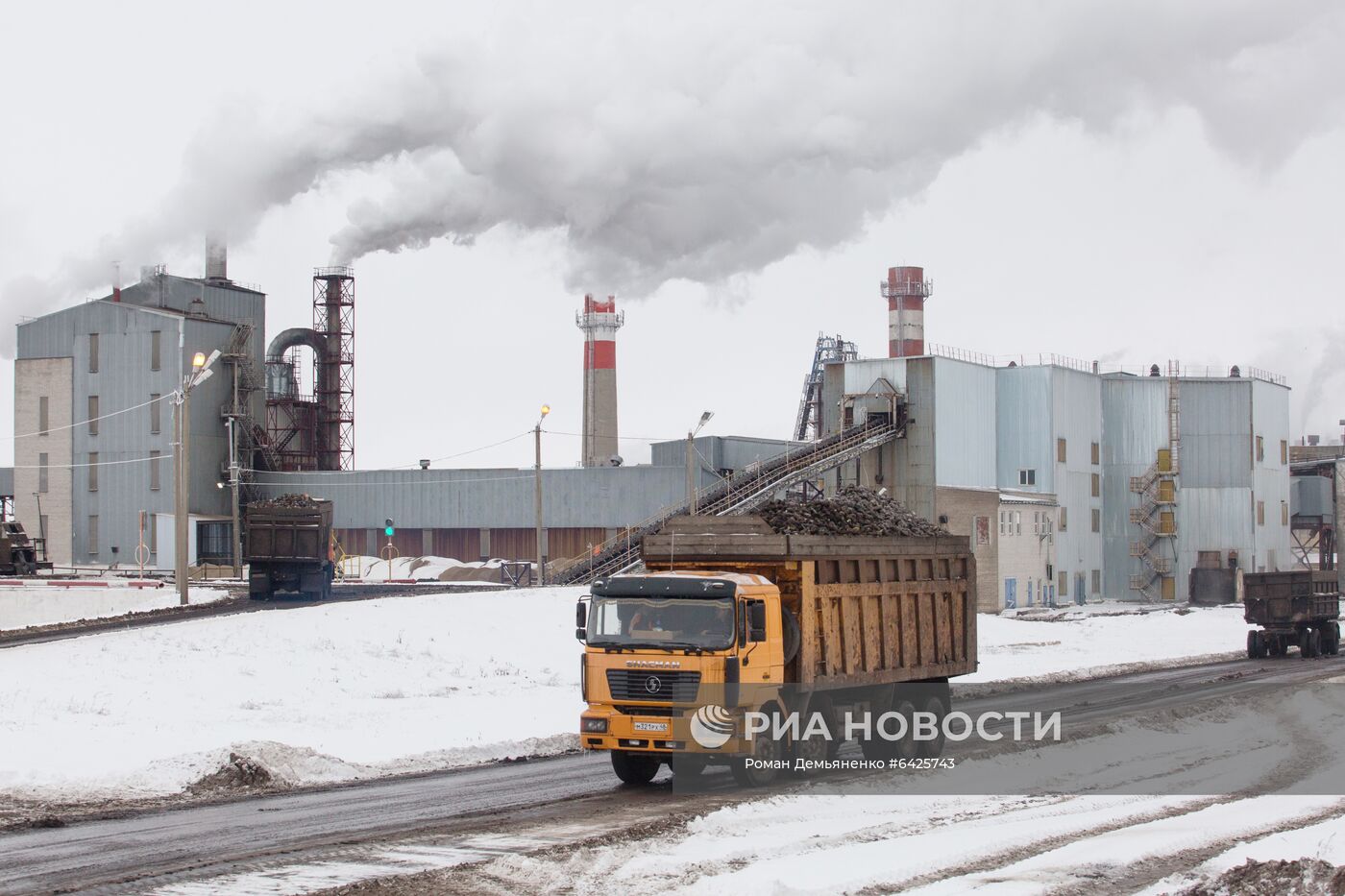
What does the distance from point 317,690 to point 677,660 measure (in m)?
16.3

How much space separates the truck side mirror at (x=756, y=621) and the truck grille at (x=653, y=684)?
2.79 feet

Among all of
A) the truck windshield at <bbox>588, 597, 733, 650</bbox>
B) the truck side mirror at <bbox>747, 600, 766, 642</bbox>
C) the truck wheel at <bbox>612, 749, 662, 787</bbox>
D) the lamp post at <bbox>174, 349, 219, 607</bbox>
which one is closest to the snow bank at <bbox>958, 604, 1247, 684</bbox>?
the truck wheel at <bbox>612, 749, 662, 787</bbox>

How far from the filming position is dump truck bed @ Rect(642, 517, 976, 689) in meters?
19.8

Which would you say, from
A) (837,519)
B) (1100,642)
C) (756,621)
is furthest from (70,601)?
(756,621)

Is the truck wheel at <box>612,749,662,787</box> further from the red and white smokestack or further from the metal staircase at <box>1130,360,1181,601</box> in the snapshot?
the red and white smokestack

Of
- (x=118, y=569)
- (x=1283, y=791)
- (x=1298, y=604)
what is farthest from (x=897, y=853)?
(x=118, y=569)

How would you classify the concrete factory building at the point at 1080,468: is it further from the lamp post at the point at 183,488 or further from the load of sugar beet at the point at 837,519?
the load of sugar beet at the point at 837,519

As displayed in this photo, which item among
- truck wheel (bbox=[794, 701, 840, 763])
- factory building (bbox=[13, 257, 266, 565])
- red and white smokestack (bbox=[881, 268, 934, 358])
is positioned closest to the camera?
truck wheel (bbox=[794, 701, 840, 763])

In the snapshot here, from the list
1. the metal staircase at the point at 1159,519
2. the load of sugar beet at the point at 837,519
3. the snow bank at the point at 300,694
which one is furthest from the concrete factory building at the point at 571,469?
the load of sugar beet at the point at 837,519

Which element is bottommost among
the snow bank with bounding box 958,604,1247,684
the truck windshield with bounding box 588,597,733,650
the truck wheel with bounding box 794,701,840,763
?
the snow bank with bounding box 958,604,1247,684

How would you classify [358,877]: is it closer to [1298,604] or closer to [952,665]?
[952,665]

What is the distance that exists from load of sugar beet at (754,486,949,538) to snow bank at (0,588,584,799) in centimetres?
569

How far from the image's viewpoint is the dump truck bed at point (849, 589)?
19797mm

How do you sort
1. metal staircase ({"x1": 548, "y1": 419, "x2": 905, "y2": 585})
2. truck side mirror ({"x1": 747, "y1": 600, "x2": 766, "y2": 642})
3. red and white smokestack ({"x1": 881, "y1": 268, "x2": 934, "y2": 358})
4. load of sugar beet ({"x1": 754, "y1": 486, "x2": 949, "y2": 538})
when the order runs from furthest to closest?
red and white smokestack ({"x1": 881, "y1": 268, "x2": 934, "y2": 358}), metal staircase ({"x1": 548, "y1": 419, "x2": 905, "y2": 585}), load of sugar beet ({"x1": 754, "y1": 486, "x2": 949, "y2": 538}), truck side mirror ({"x1": 747, "y1": 600, "x2": 766, "y2": 642})
